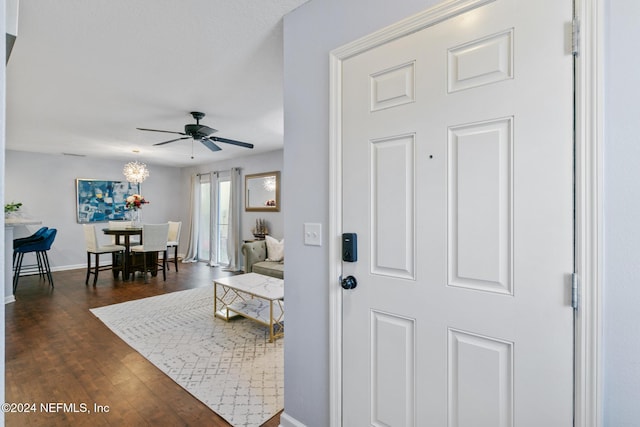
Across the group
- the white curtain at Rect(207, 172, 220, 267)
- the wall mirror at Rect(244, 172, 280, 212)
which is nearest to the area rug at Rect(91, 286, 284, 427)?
the wall mirror at Rect(244, 172, 280, 212)

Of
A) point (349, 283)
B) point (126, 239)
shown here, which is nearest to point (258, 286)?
point (349, 283)

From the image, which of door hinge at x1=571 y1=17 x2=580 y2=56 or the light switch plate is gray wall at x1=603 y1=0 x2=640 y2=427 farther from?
the light switch plate

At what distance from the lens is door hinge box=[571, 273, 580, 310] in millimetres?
1027

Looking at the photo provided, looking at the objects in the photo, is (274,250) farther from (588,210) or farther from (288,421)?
(588,210)

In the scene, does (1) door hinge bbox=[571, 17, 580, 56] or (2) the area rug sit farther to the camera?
(2) the area rug

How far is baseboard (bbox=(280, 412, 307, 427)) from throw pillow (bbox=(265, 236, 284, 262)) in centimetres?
331

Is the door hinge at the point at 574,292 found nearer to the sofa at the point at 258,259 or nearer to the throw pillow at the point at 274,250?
the sofa at the point at 258,259

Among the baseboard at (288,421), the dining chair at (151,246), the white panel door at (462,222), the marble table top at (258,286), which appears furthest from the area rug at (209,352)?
the dining chair at (151,246)

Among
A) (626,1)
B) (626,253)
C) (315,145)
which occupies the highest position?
(626,1)

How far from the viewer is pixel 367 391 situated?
1.49 meters

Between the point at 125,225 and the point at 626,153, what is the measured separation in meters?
6.88

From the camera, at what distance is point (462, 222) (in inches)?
48.7

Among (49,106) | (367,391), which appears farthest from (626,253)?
(49,106)

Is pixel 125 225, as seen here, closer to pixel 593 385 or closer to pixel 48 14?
Answer: pixel 48 14
